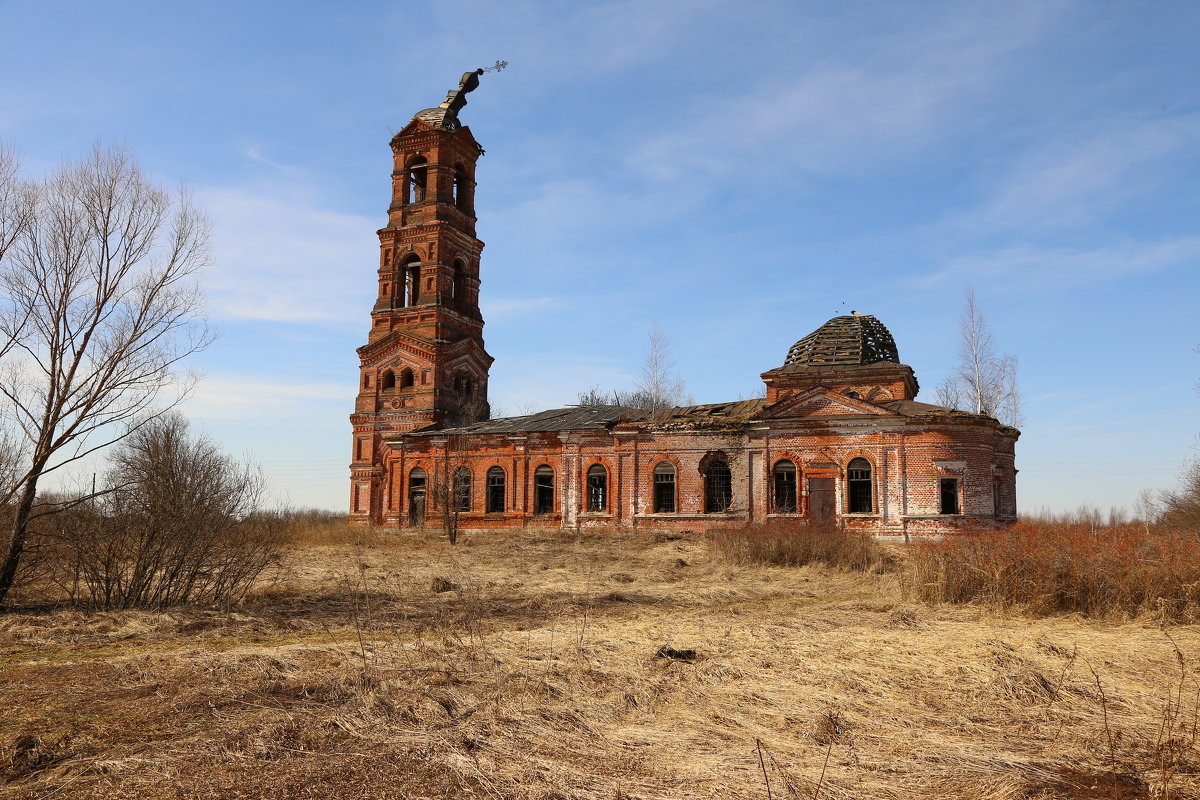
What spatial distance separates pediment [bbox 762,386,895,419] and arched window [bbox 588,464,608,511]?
658 cm

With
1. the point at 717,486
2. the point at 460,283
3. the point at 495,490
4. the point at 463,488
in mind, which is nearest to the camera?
the point at 717,486

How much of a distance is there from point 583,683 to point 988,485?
2249cm

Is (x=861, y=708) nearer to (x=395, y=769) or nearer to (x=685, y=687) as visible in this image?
(x=685, y=687)

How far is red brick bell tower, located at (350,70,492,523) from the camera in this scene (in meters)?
34.7

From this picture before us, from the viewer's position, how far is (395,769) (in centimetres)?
473

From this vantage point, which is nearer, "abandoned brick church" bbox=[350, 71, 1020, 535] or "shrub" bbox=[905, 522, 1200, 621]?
"shrub" bbox=[905, 522, 1200, 621]

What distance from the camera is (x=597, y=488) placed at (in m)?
30.7

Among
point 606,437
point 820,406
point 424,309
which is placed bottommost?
point 606,437

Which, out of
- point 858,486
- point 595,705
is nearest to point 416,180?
point 858,486

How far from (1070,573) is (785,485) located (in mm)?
17567

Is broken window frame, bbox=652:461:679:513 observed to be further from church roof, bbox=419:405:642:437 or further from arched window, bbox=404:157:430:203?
arched window, bbox=404:157:430:203

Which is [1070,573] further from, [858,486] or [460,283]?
[460,283]

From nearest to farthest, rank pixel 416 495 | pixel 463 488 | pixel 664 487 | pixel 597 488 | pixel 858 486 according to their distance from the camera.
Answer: pixel 858 486 → pixel 664 487 → pixel 597 488 → pixel 463 488 → pixel 416 495

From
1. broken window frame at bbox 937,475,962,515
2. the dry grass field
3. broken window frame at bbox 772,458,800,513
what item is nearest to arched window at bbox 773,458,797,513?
broken window frame at bbox 772,458,800,513
